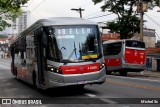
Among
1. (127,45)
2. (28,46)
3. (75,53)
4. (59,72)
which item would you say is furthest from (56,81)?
(127,45)

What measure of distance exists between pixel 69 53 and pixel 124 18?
123 feet

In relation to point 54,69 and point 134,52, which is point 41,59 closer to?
point 54,69

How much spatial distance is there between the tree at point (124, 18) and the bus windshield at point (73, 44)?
117ft

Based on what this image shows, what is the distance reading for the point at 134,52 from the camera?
3212 cm

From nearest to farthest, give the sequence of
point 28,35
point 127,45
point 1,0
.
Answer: point 28,35 < point 1,0 < point 127,45

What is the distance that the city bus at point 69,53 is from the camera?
14234 millimetres

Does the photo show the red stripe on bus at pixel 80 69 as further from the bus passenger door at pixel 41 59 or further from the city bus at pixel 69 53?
the bus passenger door at pixel 41 59

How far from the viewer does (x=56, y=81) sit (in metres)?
14.2

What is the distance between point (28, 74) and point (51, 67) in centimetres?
520

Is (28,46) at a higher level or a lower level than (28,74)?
higher

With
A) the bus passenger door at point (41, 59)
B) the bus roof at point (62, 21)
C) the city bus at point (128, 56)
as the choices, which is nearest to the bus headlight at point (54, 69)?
the bus passenger door at point (41, 59)

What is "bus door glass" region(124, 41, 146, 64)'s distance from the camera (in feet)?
104

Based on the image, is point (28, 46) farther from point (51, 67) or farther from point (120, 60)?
point (120, 60)

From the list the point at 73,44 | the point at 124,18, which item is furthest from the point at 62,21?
the point at 124,18
